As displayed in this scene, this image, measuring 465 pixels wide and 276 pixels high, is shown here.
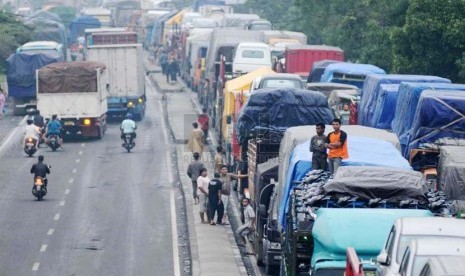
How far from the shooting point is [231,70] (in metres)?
50.8

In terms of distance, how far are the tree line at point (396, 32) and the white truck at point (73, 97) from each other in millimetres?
9887

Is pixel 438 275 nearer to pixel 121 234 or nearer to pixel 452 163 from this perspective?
pixel 452 163

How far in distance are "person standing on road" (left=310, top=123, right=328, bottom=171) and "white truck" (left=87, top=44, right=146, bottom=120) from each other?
1113 inches

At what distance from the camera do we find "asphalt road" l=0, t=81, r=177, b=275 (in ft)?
85.3

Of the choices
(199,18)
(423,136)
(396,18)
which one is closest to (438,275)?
(423,136)

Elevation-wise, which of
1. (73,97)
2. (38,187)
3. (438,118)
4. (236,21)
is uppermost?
(438,118)

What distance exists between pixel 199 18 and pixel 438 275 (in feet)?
242

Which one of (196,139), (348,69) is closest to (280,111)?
→ (196,139)

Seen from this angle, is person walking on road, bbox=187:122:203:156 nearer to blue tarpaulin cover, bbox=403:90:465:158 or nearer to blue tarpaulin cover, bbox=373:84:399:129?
blue tarpaulin cover, bbox=373:84:399:129

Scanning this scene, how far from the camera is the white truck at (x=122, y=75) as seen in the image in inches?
2040

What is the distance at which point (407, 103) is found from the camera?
99.6ft

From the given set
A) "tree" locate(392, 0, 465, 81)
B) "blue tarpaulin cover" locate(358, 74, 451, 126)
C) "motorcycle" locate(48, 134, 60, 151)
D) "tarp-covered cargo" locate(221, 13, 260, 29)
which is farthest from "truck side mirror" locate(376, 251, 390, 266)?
"tarp-covered cargo" locate(221, 13, 260, 29)

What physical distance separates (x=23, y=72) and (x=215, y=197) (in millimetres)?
24522

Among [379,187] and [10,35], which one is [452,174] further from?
[10,35]
